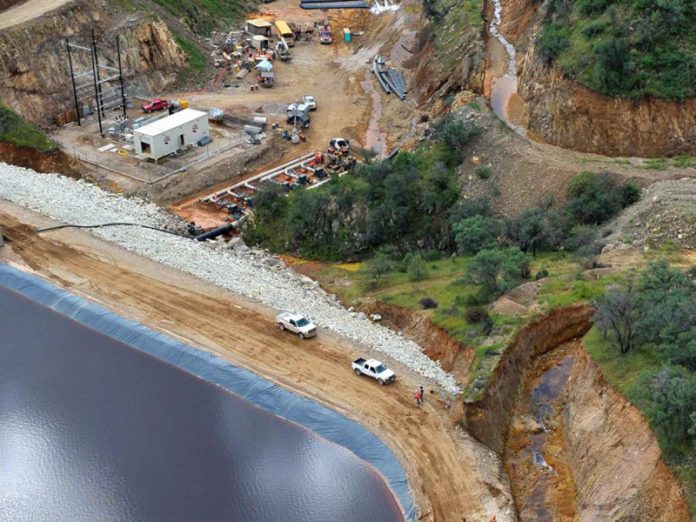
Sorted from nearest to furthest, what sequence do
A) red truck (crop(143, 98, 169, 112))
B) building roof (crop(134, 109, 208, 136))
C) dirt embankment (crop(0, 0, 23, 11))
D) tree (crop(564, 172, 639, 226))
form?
tree (crop(564, 172, 639, 226)) < building roof (crop(134, 109, 208, 136)) < red truck (crop(143, 98, 169, 112)) < dirt embankment (crop(0, 0, 23, 11))

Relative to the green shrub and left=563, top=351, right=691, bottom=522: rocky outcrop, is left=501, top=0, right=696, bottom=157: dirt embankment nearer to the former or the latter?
the green shrub

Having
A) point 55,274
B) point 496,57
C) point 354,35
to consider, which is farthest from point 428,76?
point 55,274

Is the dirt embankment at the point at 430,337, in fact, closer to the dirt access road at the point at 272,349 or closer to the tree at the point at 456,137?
the dirt access road at the point at 272,349

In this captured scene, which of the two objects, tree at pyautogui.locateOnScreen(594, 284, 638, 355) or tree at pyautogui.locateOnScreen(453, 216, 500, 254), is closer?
tree at pyautogui.locateOnScreen(594, 284, 638, 355)

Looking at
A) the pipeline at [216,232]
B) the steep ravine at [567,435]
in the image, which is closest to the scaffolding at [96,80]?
the pipeline at [216,232]

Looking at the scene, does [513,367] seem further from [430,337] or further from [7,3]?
[7,3]

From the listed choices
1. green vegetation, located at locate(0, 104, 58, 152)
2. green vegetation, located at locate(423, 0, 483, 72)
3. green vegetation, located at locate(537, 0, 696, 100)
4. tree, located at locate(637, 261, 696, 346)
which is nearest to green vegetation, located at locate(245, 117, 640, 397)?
tree, located at locate(637, 261, 696, 346)
